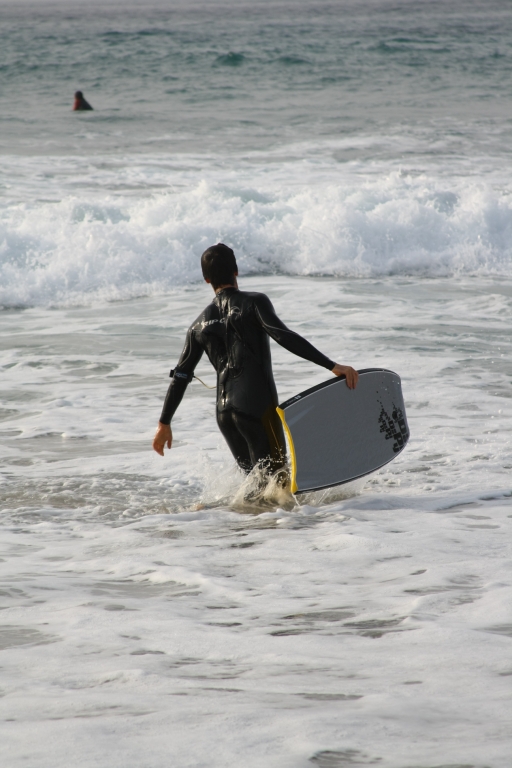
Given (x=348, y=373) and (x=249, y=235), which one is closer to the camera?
(x=348, y=373)

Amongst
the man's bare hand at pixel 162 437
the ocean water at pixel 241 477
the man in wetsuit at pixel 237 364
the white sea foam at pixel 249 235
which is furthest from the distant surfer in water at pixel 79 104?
the man's bare hand at pixel 162 437

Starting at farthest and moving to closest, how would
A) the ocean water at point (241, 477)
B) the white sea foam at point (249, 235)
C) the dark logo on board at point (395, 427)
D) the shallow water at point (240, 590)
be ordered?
the white sea foam at point (249, 235) < the dark logo on board at point (395, 427) < the ocean water at point (241, 477) < the shallow water at point (240, 590)

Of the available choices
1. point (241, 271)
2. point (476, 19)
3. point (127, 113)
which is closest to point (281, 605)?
point (241, 271)

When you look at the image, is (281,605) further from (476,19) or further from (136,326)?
(476,19)

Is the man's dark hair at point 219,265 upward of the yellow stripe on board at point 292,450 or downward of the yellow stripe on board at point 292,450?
upward

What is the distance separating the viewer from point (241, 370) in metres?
4.76

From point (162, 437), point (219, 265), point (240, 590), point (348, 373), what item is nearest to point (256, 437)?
point (162, 437)

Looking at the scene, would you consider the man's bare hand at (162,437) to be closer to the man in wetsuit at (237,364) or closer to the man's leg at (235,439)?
the man in wetsuit at (237,364)

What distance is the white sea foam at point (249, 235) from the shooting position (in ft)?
41.0

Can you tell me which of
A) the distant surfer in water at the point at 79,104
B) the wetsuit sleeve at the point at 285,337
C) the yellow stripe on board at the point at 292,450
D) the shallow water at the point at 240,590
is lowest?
the shallow water at the point at 240,590

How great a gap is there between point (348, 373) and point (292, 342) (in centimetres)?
34

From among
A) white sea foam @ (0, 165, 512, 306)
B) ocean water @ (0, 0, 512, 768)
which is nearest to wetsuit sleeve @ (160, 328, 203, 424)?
ocean water @ (0, 0, 512, 768)

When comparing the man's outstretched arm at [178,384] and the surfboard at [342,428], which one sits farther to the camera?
the man's outstretched arm at [178,384]

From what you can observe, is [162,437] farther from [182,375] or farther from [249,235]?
[249,235]
